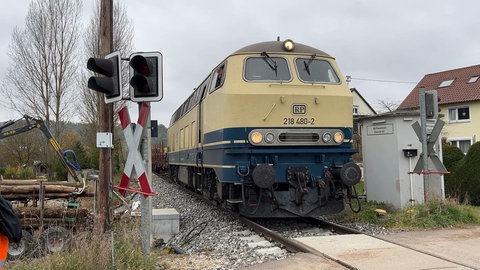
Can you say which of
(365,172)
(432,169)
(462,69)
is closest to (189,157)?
(365,172)

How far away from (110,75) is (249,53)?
152 inches

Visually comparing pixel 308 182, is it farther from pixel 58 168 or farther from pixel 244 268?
pixel 58 168

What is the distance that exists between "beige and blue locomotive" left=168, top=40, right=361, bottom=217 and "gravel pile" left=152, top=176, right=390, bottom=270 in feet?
2.12

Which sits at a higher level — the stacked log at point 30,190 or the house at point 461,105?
the house at point 461,105

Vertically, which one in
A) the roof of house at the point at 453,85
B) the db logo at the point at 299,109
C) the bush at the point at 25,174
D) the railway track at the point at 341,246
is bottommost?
the railway track at the point at 341,246

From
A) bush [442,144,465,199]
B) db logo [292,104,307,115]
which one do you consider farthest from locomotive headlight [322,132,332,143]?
bush [442,144,465,199]

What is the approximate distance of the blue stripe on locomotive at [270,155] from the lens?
8.49m

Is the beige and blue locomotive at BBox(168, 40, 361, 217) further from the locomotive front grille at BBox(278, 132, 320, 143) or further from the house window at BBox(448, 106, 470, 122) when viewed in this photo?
the house window at BBox(448, 106, 470, 122)

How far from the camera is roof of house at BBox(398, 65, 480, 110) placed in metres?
34.3

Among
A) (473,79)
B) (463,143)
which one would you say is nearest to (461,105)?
(473,79)

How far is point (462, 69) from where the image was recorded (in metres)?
37.6

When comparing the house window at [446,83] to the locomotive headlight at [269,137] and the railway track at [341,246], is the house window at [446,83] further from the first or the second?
the locomotive headlight at [269,137]

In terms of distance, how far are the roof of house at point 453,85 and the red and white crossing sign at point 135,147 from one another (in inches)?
1203

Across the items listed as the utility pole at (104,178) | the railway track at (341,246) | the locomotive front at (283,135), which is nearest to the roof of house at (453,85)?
the locomotive front at (283,135)
